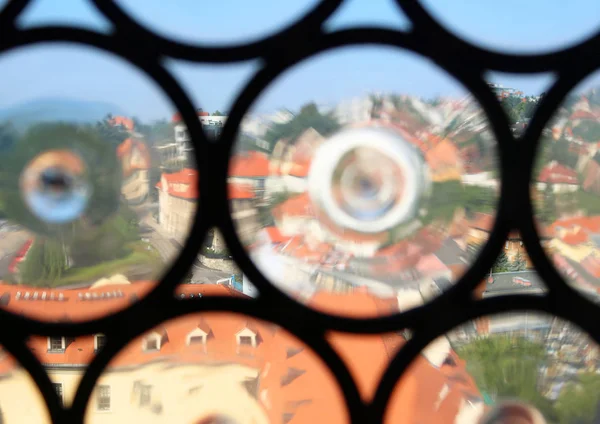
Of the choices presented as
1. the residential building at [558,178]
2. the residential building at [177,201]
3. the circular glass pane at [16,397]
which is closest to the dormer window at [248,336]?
the residential building at [177,201]

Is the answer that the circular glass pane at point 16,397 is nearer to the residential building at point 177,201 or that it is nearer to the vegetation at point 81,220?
the vegetation at point 81,220

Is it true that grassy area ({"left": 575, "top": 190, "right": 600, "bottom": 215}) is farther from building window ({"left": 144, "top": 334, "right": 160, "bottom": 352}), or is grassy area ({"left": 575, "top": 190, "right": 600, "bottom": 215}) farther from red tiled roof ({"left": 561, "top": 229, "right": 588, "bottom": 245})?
building window ({"left": 144, "top": 334, "right": 160, "bottom": 352})

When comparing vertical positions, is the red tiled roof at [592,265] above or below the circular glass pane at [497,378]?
above

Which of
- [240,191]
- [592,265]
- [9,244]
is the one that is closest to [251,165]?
[240,191]

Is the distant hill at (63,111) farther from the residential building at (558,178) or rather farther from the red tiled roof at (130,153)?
the residential building at (558,178)

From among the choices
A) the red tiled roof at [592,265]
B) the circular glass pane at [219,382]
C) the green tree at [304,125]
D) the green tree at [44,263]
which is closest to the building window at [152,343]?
the circular glass pane at [219,382]

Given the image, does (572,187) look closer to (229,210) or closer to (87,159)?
(229,210)

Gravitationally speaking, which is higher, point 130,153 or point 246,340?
point 130,153

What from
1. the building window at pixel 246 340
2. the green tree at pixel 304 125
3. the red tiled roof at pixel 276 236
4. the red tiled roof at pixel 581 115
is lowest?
the building window at pixel 246 340
